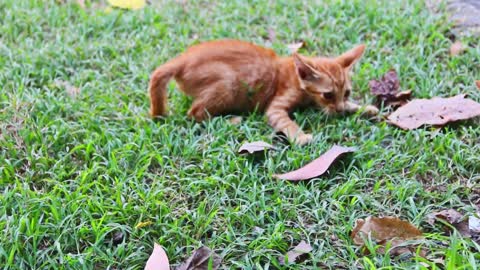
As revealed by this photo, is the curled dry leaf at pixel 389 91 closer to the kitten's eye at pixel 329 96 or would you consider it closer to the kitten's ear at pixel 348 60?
the kitten's ear at pixel 348 60

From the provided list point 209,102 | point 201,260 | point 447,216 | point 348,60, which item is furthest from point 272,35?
point 201,260

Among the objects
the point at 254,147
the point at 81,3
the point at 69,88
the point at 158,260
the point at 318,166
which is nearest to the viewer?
the point at 158,260

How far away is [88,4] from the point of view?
5.29 metres

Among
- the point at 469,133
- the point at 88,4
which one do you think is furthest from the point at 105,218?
the point at 88,4

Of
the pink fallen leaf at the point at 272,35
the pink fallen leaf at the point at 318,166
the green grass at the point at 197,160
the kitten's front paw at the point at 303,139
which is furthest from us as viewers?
the pink fallen leaf at the point at 272,35

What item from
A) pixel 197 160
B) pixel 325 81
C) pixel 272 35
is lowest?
pixel 197 160

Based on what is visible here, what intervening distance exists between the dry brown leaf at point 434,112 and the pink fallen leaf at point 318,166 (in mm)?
454

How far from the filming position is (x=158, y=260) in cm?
263

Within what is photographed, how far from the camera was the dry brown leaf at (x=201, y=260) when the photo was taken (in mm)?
2609

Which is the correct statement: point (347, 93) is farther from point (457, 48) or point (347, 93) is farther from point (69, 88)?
point (69, 88)

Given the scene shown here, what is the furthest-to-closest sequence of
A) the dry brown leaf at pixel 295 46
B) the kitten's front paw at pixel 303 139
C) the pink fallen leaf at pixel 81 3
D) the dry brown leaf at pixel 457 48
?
the pink fallen leaf at pixel 81 3
the dry brown leaf at pixel 295 46
the dry brown leaf at pixel 457 48
the kitten's front paw at pixel 303 139

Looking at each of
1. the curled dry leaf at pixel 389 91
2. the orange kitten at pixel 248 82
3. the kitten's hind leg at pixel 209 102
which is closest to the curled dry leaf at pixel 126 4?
the orange kitten at pixel 248 82

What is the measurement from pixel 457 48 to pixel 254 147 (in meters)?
1.77

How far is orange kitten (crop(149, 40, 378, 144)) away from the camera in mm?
3697
